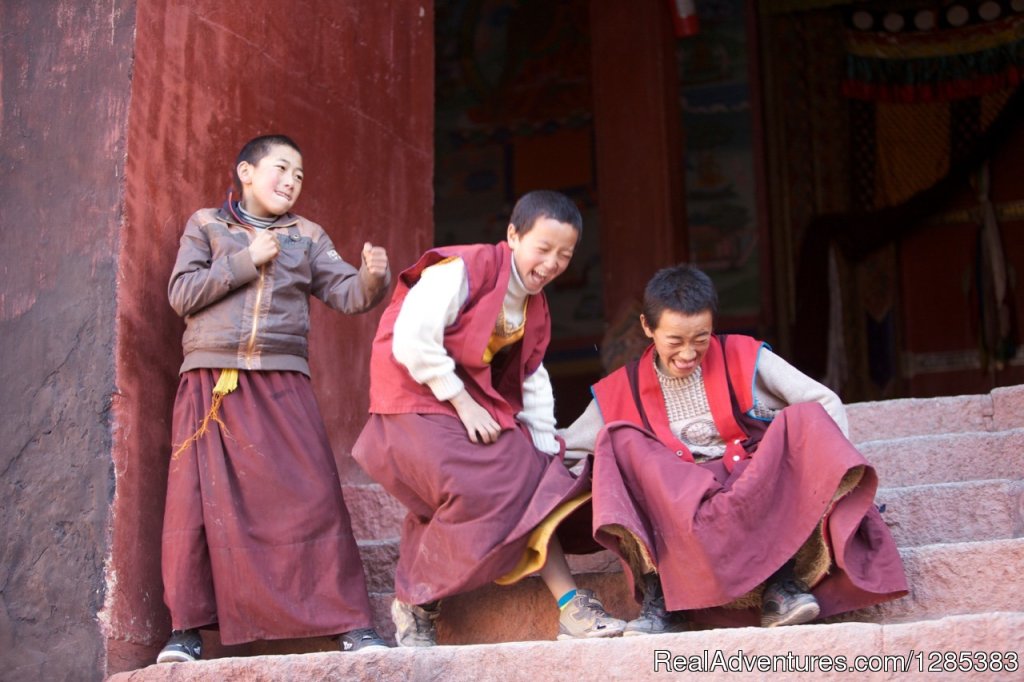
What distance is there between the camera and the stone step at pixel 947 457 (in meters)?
4.11

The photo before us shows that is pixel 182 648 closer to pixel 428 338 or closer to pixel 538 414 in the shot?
pixel 428 338

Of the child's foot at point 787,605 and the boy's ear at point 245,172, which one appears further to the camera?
the boy's ear at point 245,172

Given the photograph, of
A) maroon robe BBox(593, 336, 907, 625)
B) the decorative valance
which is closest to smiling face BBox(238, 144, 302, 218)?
maroon robe BBox(593, 336, 907, 625)

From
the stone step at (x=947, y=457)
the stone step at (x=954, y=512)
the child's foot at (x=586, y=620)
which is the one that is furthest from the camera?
the stone step at (x=947, y=457)

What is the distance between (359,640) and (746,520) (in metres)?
0.96

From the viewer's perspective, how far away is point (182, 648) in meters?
3.53

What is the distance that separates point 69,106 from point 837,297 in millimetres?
5948

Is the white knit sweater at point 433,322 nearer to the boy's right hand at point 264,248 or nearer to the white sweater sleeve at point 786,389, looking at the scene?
the boy's right hand at point 264,248

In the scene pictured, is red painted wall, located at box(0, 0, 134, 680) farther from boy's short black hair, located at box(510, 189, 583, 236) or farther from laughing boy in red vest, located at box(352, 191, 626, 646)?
boy's short black hair, located at box(510, 189, 583, 236)

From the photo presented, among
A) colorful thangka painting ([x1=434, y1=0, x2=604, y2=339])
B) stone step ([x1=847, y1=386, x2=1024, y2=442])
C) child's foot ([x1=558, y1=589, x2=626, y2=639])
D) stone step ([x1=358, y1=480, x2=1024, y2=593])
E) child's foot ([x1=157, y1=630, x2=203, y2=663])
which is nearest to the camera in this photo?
child's foot ([x1=558, y1=589, x2=626, y2=639])

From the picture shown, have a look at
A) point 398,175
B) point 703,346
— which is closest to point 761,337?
point 398,175

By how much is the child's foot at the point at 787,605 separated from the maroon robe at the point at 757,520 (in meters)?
0.04

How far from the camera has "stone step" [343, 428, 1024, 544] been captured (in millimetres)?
4113

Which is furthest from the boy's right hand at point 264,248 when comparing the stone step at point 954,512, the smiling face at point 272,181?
the stone step at point 954,512
